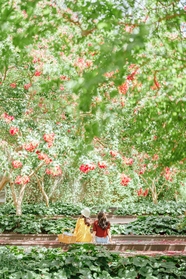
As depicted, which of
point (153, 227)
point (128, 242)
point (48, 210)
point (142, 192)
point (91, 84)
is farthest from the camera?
point (142, 192)

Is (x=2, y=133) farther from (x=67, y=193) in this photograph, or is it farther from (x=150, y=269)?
(x=67, y=193)

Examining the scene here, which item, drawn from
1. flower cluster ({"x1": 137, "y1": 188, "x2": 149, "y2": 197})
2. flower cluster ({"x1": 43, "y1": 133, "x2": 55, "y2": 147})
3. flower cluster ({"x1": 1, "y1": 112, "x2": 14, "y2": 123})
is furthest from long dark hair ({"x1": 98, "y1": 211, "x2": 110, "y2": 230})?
flower cluster ({"x1": 137, "y1": 188, "x2": 149, "y2": 197})

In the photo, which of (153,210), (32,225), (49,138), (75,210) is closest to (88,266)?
(49,138)

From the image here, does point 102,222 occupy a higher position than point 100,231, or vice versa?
point 102,222

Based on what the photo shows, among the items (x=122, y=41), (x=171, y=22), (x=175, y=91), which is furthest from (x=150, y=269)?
(x=122, y=41)

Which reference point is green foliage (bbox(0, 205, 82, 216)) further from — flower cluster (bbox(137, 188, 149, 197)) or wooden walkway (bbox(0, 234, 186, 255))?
flower cluster (bbox(137, 188, 149, 197))

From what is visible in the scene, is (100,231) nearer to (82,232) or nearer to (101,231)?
(101,231)

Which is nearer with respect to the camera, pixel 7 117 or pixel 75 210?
pixel 7 117

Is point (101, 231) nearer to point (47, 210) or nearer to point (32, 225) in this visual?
point (32, 225)

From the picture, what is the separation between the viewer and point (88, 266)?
846 cm

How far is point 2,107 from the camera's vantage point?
12.7m

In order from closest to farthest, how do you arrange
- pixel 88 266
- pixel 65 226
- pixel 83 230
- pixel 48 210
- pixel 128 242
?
pixel 88 266 → pixel 83 230 → pixel 128 242 → pixel 65 226 → pixel 48 210

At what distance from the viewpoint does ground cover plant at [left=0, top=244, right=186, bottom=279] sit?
314 inches

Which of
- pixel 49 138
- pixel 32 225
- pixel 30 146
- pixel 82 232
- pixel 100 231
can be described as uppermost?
pixel 49 138
